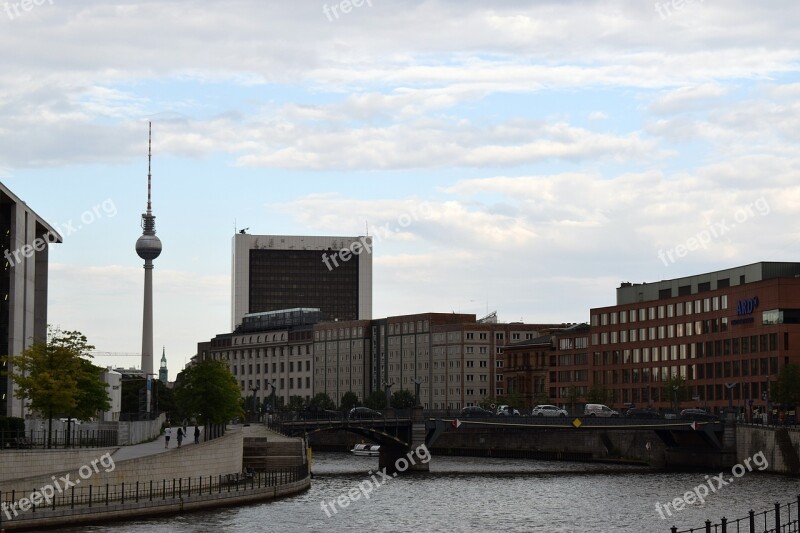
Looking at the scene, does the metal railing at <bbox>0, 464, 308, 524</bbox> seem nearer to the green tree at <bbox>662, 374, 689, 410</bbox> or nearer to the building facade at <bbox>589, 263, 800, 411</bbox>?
A: the building facade at <bbox>589, 263, 800, 411</bbox>

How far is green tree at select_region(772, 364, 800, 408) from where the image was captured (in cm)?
15125

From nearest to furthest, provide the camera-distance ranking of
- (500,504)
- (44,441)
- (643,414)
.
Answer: (44,441)
(500,504)
(643,414)

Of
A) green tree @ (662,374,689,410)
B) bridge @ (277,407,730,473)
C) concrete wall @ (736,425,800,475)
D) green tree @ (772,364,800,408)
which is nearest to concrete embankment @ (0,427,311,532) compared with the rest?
bridge @ (277,407,730,473)

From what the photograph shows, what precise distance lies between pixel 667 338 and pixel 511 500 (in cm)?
10527

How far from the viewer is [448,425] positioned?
456ft

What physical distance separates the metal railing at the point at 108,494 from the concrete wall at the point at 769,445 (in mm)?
52373

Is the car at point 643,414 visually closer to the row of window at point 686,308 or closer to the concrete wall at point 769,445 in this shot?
the concrete wall at point 769,445

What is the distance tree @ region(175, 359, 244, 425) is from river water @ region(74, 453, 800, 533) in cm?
1013

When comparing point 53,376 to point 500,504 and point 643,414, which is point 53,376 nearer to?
point 500,504

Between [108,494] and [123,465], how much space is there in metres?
2.71

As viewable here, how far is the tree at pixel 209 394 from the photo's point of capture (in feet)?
370

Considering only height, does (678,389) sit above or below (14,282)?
below

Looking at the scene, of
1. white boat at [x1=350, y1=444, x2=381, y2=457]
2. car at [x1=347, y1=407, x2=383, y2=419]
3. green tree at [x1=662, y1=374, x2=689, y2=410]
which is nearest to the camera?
car at [x1=347, y1=407, x2=383, y2=419]

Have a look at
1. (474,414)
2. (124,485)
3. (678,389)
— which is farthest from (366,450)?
(124,485)
